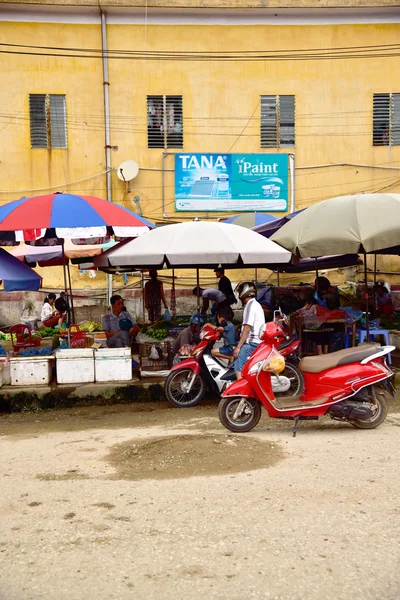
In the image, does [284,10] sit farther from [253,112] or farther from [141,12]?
[141,12]

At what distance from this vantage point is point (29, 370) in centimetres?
923

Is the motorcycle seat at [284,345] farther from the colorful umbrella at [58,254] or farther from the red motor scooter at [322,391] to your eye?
the colorful umbrella at [58,254]

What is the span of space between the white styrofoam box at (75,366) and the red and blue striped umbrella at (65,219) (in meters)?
1.76

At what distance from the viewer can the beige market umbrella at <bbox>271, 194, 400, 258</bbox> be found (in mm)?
8578

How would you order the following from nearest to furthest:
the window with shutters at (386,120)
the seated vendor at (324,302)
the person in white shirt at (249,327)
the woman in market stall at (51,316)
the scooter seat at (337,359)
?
the scooter seat at (337,359) < the person in white shirt at (249,327) < the seated vendor at (324,302) < the woman in market stall at (51,316) < the window with shutters at (386,120)

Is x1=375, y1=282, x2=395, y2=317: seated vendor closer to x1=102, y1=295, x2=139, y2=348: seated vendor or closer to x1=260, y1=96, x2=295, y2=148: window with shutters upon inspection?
x1=102, y1=295, x2=139, y2=348: seated vendor

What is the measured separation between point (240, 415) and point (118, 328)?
476cm

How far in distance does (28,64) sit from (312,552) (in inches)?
703

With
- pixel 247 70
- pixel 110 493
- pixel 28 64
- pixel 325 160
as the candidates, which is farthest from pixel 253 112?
pixel 110 493

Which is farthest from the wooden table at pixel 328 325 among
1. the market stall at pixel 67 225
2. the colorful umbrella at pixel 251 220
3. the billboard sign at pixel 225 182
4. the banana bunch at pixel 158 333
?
the billboard sign at pixel 225 182

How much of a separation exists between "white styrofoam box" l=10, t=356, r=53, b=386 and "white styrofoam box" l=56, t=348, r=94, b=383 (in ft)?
0.67

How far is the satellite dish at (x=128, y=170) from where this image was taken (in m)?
18.4

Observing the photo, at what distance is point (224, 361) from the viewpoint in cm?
877

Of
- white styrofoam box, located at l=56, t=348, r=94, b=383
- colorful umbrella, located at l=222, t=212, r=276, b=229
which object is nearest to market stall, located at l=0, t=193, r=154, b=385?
white styrofoam box, located at l=56, t=348, r=94, b=383
